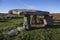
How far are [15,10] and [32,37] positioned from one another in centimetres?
408

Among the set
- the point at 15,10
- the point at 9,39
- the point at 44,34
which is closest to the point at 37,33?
the point at 44,34

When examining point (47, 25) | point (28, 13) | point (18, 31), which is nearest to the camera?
point (18, 31)

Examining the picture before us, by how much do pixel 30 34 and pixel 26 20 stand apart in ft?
8.26

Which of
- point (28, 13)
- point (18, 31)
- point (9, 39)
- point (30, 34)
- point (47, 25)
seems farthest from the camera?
point (47, 25)

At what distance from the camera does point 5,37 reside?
36.6 feet

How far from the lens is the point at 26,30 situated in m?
13.3

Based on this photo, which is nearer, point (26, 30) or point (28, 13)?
point (26, 30)

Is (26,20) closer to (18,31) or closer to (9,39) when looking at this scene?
(18,31)

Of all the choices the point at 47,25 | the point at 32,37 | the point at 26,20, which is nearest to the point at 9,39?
the point at 32,37

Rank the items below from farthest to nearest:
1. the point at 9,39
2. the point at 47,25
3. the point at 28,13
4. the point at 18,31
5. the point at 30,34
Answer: the point at 47,25
the point at 28,13
the point at 18,31
the point at 30,34
the point at 9,39

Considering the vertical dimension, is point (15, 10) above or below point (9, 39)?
above

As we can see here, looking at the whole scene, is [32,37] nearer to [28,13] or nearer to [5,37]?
[5,37]

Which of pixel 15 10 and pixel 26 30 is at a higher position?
pixel 15 10

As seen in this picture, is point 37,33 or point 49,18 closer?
point 37,33
